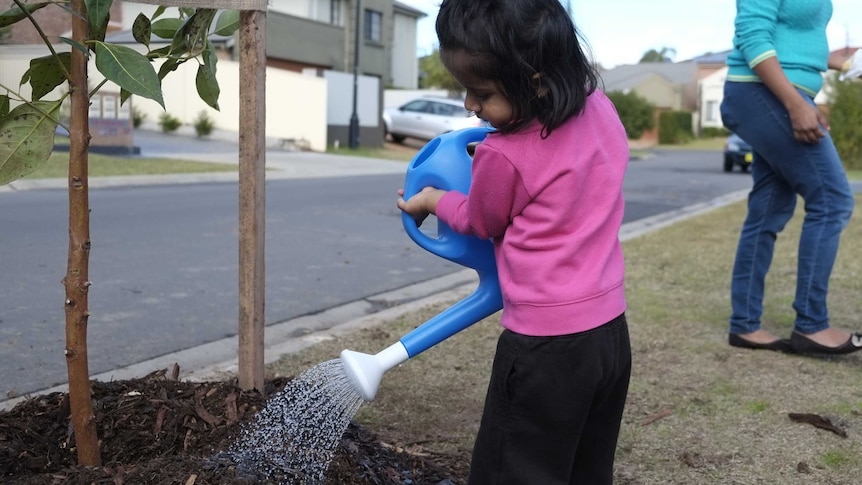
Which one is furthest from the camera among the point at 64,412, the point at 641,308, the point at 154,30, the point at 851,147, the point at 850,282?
the point at 851,147

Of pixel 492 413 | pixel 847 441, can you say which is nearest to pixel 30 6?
pixel 492 413

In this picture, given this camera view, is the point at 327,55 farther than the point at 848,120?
Yes

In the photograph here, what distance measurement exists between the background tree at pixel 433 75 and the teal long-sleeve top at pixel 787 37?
40094mm

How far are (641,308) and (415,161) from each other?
3.16m

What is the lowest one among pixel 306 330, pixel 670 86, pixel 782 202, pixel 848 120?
pixel 306 330

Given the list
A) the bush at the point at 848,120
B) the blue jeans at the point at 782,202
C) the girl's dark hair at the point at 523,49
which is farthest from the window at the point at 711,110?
the girl's dark hair at the point at 523,49

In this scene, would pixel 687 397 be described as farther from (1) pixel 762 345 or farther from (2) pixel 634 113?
(2) pixel 634 113

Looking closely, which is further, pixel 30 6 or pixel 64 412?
pixel 64 412

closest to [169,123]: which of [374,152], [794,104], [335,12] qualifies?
[374,152]

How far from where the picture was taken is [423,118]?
29.2 metres

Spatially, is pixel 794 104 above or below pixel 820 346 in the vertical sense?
above

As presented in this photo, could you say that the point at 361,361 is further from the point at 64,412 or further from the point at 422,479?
the point at 64,412

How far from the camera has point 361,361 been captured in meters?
2.06

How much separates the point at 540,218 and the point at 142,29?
1.09m
